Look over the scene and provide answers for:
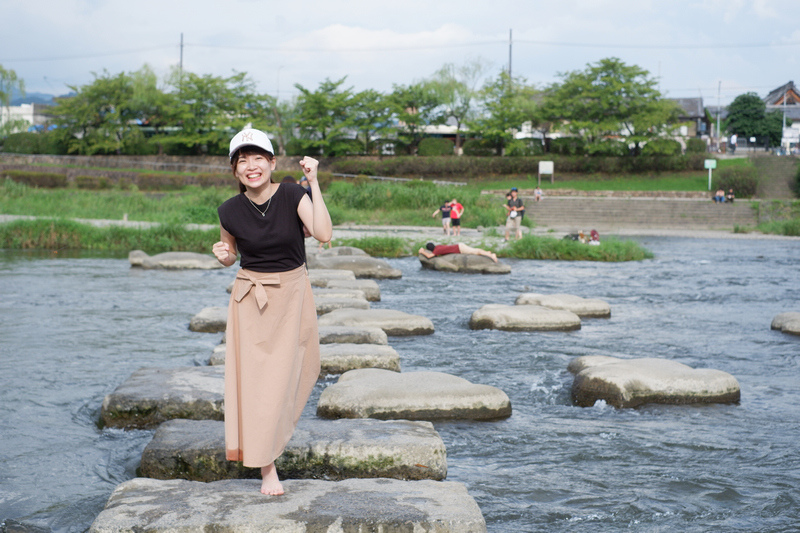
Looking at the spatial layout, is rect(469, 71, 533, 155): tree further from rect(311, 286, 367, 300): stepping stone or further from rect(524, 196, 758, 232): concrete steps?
rect(311, 286, 367, 300): stepping stone

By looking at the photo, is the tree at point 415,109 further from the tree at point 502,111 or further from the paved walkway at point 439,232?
the paved walkway at point 439,232

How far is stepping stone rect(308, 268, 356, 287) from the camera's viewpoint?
44.0ft

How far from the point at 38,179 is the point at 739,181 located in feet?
120

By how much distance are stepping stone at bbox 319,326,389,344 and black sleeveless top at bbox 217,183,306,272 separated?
15.3ft

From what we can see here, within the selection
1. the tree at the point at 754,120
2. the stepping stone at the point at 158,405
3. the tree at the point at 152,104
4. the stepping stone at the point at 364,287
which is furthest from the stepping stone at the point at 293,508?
the tree at the point at 754,120

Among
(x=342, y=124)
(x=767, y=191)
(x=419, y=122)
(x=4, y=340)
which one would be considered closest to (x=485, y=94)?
(x=419, y=122)

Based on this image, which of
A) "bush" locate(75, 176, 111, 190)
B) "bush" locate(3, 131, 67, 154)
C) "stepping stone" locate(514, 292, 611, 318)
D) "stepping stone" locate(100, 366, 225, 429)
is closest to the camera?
"stepping stone" locate(100, 366, 225, 429)

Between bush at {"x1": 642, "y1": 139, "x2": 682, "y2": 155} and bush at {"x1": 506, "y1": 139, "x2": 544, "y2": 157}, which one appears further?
bush at {"x1": 506, "y1": 139, "x2": 544, "y2": 157}

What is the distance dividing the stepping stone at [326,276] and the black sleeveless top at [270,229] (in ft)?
31.2

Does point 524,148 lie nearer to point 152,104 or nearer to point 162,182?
point 162,182

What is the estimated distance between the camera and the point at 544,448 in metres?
5.52

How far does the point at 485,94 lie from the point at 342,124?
9.94m

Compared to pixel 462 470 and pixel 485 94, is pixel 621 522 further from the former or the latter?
pixel 485 94

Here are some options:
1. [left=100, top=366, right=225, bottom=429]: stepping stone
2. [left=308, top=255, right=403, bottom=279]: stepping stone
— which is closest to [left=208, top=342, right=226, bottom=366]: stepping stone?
[left=100, top=366, right=225, bottom=429]: stepping stone
